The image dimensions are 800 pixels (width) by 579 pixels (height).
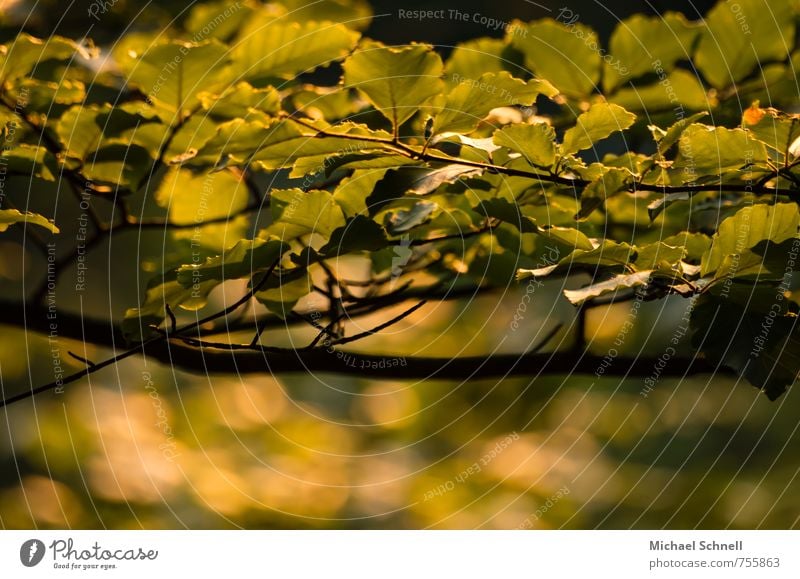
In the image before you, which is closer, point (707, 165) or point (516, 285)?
point (707, 165)

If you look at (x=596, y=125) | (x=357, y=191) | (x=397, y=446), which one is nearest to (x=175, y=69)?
(x=357, y=191)

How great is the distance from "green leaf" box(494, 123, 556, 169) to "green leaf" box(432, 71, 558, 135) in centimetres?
3

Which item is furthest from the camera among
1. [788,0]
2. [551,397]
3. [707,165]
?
[551,397]

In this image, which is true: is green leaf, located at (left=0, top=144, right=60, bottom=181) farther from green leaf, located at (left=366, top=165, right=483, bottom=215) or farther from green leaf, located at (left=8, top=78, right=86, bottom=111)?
green leaf, located at (left=366, top=165, right=483, bottom=215)

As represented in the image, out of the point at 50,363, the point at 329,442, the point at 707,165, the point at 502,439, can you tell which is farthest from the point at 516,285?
the point at 50,363

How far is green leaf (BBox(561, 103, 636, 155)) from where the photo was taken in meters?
0.42

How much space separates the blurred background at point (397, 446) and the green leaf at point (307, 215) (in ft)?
2.44

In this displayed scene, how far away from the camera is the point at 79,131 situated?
1.64ft

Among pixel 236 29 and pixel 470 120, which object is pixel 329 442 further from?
pixel 470 120

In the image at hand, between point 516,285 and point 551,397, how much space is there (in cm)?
73

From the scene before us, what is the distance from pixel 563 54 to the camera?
579 mm

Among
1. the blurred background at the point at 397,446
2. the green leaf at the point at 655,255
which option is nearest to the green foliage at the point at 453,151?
the green leaf at the point at 655,255

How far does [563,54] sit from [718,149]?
207 millimetres

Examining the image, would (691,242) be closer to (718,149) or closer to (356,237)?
(718,149)
